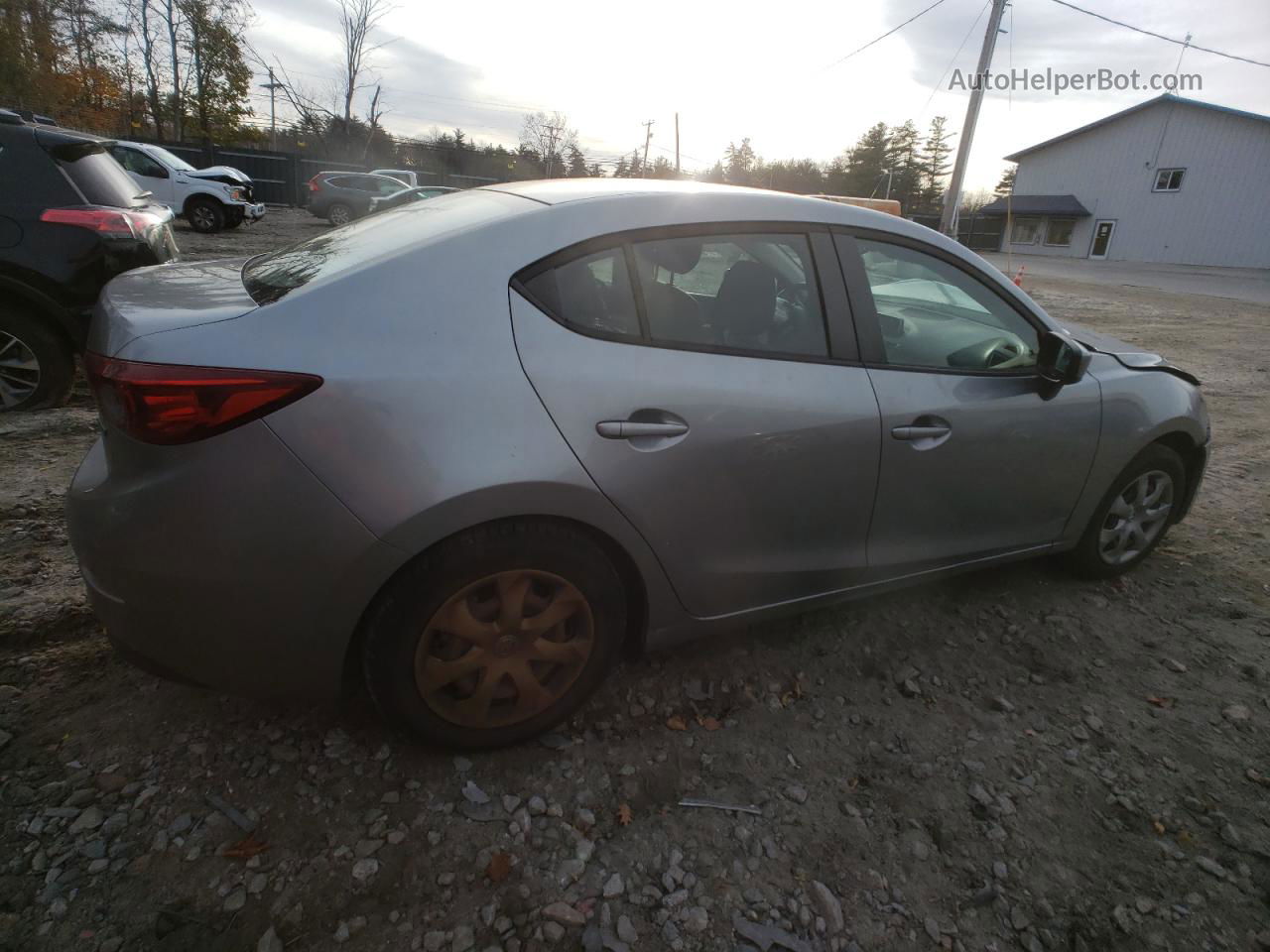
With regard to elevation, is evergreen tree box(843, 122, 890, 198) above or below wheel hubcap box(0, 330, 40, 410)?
above

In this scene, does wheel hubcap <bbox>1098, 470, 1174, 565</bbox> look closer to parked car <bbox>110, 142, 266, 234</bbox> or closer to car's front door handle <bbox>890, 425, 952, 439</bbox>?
car's front door handle <bbox>890, 425, 952, 439</bbox>

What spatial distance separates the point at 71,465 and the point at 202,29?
3994cm

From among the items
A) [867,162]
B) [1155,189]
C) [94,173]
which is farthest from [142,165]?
[867,162]

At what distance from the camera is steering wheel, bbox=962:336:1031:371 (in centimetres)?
271

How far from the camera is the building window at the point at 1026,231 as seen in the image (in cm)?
4166

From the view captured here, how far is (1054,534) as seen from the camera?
308cm

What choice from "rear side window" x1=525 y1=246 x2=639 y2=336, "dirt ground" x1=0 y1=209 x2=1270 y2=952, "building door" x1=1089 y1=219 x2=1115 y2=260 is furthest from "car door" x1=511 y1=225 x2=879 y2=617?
"building door" x1=1089 y1=219 x2=1115 y2=260

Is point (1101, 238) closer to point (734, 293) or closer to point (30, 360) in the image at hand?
point (734, 293)

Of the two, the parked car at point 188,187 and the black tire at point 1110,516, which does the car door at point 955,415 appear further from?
the parked car at point 188,187

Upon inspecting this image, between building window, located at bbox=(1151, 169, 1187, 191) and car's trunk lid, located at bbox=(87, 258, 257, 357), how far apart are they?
4548cm

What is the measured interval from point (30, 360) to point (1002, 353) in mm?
5236

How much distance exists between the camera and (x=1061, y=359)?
105 inches

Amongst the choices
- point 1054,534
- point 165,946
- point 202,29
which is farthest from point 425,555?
point 202,29

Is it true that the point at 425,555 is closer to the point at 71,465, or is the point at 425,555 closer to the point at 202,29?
the point at 71,465
